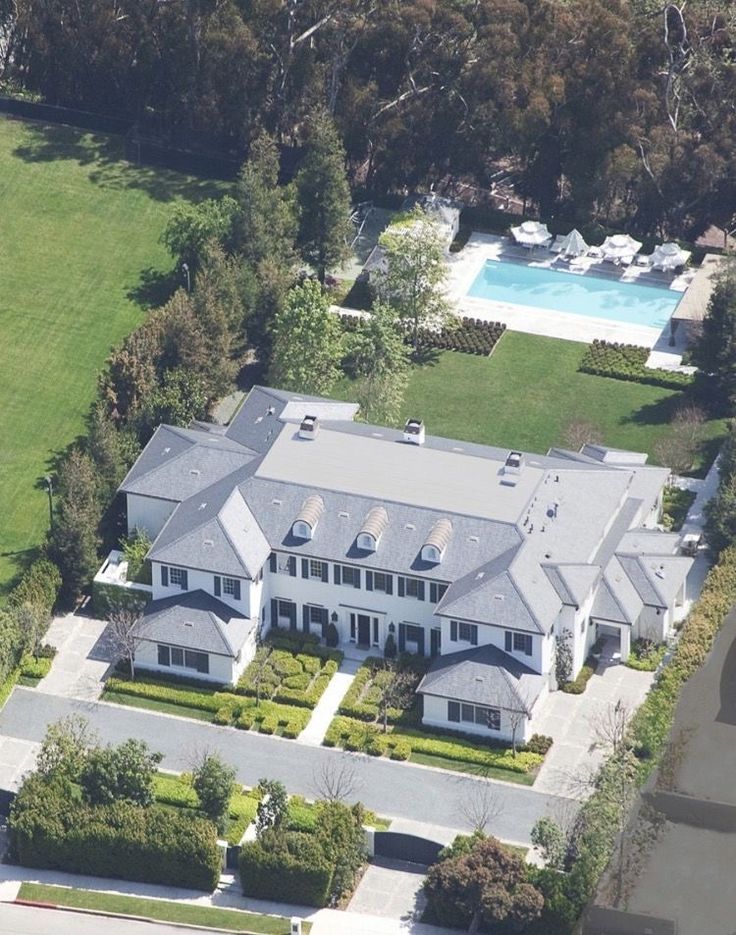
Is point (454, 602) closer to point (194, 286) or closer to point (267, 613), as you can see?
point (267, 613)

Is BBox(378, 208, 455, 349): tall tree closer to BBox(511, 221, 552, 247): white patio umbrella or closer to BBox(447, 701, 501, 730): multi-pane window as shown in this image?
BBox(511, 221, 552, 247): white patio umbrella

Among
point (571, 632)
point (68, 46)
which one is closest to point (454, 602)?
point (571, 632)

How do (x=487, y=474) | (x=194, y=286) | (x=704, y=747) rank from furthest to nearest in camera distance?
(x=194, y=286) → (x=487, y=474) → (x=704, y=747)

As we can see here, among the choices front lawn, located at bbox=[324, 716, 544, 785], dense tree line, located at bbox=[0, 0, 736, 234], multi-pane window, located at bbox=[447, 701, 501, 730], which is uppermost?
dense tree line, located at bbox=[0, 0, 736, 234]

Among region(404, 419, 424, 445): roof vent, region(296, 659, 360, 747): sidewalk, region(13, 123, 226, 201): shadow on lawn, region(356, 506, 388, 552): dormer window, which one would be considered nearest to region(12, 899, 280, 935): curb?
region(296, 659, 360, 747): sidewalk

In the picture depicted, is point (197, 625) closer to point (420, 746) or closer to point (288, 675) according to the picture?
point (288, 675)

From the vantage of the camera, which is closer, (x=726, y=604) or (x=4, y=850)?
(x=4, y=850)

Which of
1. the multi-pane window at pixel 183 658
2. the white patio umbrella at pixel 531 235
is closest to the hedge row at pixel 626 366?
the white patio umbrella at pixel 531 235
